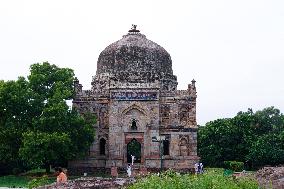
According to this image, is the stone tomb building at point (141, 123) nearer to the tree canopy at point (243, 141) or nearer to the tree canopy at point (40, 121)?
the tree canopy at point (40, 121)

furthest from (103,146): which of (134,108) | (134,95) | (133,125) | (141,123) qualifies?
(134,95)

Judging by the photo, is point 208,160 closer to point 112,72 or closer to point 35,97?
point 112,72

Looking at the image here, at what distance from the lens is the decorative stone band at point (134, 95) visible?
40.6 m

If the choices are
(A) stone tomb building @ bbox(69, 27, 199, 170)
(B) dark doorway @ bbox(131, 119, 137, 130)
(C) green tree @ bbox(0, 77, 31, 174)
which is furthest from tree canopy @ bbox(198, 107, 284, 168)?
(C) green tree @ bbox(0, 77, 31, 174)

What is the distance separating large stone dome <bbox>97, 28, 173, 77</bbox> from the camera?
146 feet

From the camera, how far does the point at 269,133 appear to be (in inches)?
1944

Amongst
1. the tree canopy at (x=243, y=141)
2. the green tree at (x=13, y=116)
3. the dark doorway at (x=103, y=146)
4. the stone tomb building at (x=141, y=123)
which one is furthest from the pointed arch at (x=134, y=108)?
the tree canopy at (x=243, y=141)

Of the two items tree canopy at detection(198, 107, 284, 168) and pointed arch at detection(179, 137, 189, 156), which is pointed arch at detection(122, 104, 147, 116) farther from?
tree canopy at detection(198, 107, 284, 168)

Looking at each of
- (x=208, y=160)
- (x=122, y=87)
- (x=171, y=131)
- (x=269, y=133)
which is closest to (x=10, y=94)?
(x=122, y=87)

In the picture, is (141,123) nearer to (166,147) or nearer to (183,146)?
(166,147)

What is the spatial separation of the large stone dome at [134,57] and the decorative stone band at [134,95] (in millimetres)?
3916

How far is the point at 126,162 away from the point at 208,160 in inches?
443

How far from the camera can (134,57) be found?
44656mm

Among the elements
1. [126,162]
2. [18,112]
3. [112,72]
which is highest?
[112,72]
